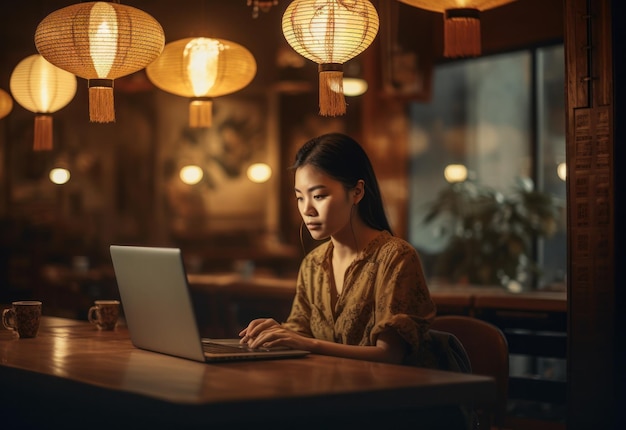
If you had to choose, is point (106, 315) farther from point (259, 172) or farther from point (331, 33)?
point (259, 172)

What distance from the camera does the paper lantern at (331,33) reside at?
9.94 feet

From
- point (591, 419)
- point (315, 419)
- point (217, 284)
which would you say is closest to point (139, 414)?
point (315, 419)

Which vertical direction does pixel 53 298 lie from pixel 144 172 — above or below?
below

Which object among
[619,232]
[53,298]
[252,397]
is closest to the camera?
[252,397]

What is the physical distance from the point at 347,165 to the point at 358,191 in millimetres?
93

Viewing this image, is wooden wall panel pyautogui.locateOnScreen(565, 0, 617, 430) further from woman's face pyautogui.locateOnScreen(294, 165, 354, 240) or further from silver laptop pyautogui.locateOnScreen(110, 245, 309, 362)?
silver laptop pyautogui.locateOnScreen(110, 245, 309, 362)

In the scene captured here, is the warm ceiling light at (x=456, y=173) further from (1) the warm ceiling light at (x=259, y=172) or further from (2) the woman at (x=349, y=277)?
(2) the woman at (x=349, y=277)

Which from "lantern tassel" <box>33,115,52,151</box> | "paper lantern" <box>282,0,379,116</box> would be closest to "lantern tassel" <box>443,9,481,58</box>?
"paper lantern" <box>282,0,379,116</box>

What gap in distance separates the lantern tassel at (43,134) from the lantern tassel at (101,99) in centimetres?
84

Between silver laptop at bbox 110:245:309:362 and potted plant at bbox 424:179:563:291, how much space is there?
14.5 ft

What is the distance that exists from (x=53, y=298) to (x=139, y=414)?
6657mm

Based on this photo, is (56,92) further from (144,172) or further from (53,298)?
(144,172)

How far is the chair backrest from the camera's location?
9.07 ft

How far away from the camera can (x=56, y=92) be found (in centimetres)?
453
